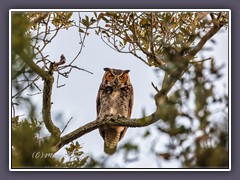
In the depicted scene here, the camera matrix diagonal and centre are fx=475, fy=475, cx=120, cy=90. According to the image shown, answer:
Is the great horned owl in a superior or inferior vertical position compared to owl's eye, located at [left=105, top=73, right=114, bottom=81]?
inferior

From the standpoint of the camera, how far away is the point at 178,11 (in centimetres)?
342

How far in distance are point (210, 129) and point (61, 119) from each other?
1.36m

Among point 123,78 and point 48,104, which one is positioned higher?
point 123,78

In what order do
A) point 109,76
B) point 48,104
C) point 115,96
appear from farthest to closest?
point 115,96
point 109,76
point 48,104

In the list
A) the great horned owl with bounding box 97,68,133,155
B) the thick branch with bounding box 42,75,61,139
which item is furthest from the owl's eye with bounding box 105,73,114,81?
the thick branch with bounding box 42,75,61,139

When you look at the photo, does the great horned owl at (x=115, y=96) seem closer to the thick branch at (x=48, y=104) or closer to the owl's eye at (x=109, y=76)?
the owl's eye at (x=109, y=76)

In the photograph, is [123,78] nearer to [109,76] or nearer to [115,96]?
[109,76]

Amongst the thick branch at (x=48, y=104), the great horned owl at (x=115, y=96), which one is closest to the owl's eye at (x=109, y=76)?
the great horned owl at (x=115, y=96)

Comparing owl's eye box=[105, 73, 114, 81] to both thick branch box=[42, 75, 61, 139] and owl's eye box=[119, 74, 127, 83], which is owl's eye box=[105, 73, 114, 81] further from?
thick branch box=[42, 75, 61, 139]

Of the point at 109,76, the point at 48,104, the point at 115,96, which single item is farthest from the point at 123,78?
the point at 48,104

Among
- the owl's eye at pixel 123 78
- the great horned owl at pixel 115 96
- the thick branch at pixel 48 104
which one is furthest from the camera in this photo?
the great horned owl at pixel 115 96

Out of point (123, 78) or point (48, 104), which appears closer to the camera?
point (48, 104)

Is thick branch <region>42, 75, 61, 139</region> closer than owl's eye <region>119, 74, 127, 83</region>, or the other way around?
thick branch <region>42, 75, 61, 139</region>
